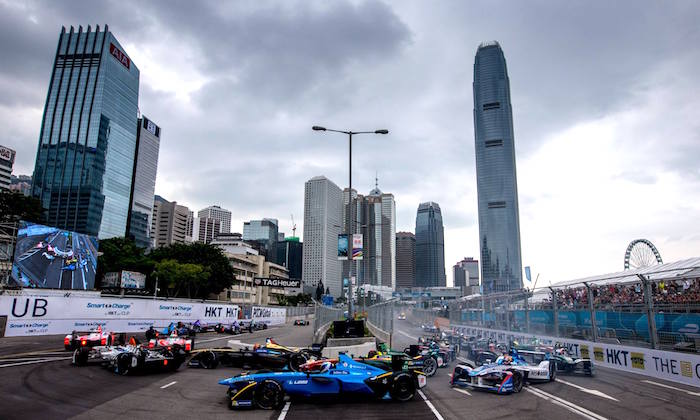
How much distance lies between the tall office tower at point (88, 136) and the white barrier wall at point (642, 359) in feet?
515

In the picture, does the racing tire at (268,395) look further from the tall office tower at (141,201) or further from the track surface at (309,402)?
the tall office tower at (141,201)

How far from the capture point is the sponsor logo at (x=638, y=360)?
50.5 ft

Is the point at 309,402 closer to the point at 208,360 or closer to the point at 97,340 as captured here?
the point at 208,360

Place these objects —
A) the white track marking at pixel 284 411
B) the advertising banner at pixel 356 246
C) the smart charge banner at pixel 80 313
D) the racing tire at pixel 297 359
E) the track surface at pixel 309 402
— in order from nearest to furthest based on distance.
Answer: the white track marking at pixel 284 411 → the track surface at pixel 309 402 → the racing tire at pixel 297 359 → the advertising banner at pixel 356 246 → the smart charge banner at pixel 80 313

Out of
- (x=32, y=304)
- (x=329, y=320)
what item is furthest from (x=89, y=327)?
(x=329, y=320)

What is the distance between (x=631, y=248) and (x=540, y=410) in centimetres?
5878

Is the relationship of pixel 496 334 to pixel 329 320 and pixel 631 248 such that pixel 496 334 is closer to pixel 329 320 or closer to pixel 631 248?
pixel 329 320

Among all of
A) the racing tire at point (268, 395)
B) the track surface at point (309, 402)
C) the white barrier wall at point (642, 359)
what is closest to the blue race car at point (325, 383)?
the racing tire at point (268, 395)

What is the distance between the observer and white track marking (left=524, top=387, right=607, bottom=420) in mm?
9227

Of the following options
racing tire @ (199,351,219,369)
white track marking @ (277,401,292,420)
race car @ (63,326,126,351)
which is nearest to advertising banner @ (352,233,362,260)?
racing tire @ (199,351,219,369)

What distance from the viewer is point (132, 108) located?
6905 inches

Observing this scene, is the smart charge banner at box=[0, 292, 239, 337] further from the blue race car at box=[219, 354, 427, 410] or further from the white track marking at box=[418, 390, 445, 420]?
the white track marking at box=[418, 390, 445, 420]

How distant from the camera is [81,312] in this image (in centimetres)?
2889

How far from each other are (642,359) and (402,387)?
400 inches
